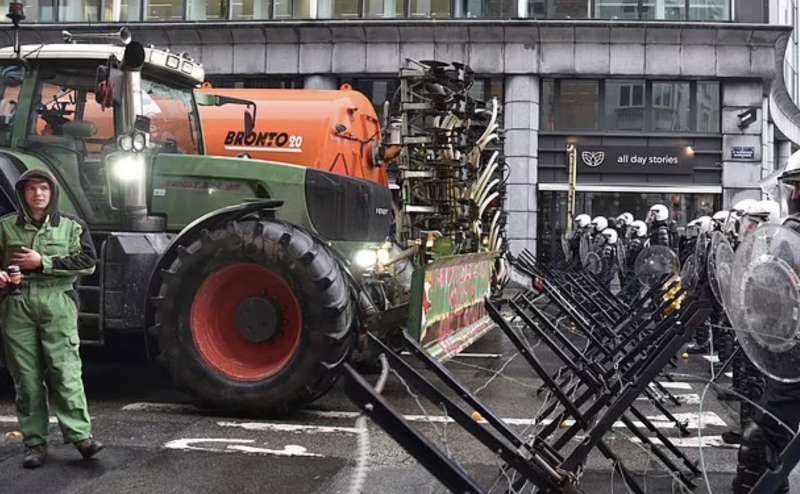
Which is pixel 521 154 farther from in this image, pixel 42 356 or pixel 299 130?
pixel 42 356

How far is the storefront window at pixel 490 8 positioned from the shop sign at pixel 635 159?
4.23m

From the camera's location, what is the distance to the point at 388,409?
11.0ft

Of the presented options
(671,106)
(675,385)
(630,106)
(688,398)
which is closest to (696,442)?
(688,398)

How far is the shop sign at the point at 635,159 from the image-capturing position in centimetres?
2209

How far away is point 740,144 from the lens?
21.8m

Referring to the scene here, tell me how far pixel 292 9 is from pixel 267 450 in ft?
63.7

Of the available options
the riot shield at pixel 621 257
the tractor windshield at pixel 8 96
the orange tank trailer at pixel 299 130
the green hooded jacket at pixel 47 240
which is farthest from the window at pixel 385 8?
the green hooded jacket at pixel 47 240

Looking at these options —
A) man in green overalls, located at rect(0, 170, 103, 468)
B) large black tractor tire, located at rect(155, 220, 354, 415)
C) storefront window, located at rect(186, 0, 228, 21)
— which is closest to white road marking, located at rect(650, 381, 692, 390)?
large black tractor tire, located at rect(155, 220, 354, 415)

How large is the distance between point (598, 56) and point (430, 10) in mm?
4825

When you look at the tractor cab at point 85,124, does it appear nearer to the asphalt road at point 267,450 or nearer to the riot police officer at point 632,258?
the asphalt road at point 267,450

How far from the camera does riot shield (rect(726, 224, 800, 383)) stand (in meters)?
3.31

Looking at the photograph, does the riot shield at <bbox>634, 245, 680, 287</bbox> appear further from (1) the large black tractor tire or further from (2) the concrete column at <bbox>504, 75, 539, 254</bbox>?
(2) the concrete column at <bbox>504, 75, 539, 254</bbox>

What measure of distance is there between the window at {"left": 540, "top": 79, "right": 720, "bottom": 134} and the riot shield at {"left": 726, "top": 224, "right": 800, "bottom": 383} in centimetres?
1944

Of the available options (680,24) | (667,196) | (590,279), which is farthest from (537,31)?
(590,279)
